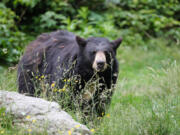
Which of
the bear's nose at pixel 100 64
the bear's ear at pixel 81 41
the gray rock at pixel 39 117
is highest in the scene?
the bear's ear at pixel 81 41

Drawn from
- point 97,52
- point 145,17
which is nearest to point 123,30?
point 145,17

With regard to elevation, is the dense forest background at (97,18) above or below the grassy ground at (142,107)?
above

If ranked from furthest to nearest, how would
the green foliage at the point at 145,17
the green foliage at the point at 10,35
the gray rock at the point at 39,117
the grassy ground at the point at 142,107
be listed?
the green foliage at the point at 145,17
the green foliage at the point at 10,35
the grassy ground at the point at 142,107
the gray rock at the point at 39,117

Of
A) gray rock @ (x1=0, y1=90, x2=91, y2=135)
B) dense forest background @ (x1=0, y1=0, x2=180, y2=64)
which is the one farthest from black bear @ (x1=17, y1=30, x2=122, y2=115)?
dense forest background @ (x1=0, y1=0, x2=180, y2=64)

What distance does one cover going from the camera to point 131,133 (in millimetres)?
3725

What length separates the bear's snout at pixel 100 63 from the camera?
4824 mm

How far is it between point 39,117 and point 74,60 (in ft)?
6.37

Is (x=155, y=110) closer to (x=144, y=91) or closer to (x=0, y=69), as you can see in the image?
(x=144, y=91)

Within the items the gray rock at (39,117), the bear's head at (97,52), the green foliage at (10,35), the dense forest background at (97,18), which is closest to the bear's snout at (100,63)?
the bear's head at (97,52)

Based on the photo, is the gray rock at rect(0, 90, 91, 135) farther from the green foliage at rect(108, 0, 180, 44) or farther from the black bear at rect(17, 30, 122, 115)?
the green foliage at rect(108, 0, 180, 44)

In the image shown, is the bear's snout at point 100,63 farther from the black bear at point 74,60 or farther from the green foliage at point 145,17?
the green foliage at point 145,17

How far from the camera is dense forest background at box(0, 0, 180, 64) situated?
30.7 feet

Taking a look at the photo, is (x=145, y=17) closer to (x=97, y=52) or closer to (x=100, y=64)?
(x=97, y=52)

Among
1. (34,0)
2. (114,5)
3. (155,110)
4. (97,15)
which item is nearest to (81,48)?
(155,110)
